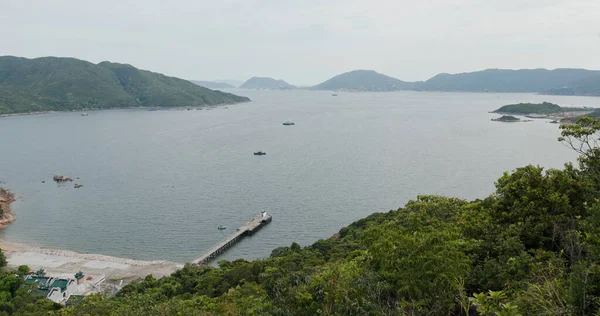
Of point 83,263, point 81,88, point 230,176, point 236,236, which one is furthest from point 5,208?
point 81,88

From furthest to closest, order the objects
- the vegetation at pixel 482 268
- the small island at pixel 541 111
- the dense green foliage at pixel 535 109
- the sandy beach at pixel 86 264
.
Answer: the dense green foliage at pixel 535 109 < the small island at pixel 541 111 < the sandy beach at pixel 86 264 < the vegetation at pixel 482 268

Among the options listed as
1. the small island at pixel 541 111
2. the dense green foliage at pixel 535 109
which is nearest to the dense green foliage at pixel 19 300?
the small island at pixel 541 111

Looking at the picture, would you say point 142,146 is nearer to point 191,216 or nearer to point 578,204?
point 191,216

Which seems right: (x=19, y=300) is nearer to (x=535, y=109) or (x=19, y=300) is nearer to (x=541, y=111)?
(x=541, y=111)

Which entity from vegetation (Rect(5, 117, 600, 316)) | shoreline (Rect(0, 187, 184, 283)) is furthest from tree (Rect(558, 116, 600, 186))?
shoreline (Rect(0, 187, 184, 283))

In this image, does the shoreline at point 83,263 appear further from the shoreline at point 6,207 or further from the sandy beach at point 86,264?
the shoreline at point 6,207

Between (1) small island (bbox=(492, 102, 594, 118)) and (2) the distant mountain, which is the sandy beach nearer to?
(1) small island (bbox=(492, 102, 594, 118))
